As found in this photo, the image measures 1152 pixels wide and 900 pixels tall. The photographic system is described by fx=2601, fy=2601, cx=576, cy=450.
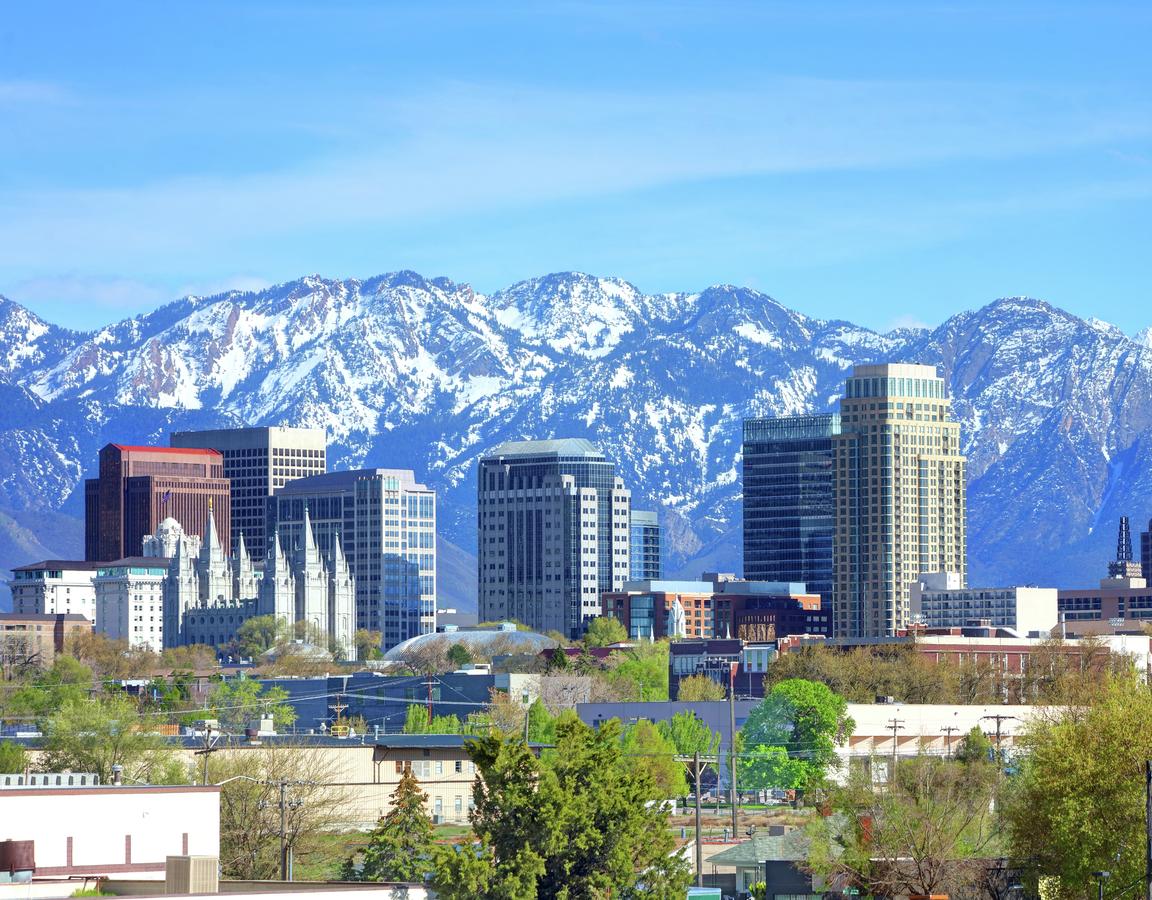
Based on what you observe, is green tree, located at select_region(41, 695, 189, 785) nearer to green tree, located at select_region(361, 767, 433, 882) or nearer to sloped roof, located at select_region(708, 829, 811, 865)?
green tree, located at select_region(361, 767, 433, 882)

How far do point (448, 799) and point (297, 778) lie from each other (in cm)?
3113

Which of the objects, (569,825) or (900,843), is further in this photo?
(900,843)

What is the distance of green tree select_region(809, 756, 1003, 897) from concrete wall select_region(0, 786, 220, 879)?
32376 mm

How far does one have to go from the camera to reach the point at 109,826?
10275 cm

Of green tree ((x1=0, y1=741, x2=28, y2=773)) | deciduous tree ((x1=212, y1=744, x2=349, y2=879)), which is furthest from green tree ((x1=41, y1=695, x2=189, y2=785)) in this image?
deciduous tree ((x1=212, y1=744, x2=349, y2=879))

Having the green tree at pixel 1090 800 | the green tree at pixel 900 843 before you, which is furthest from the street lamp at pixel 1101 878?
the green tree at pixel 900 843

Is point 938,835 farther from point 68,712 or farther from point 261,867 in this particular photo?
point 68,712

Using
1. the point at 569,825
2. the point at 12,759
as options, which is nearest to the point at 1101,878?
the point at 569,825

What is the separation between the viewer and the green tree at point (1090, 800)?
11262 centimetres

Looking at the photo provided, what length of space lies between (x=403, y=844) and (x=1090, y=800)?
45.1m

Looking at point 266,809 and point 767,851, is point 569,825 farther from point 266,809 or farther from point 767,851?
point 266,809

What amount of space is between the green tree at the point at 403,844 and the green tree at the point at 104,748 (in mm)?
24573

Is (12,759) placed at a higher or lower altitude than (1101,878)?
higher

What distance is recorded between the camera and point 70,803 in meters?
102
